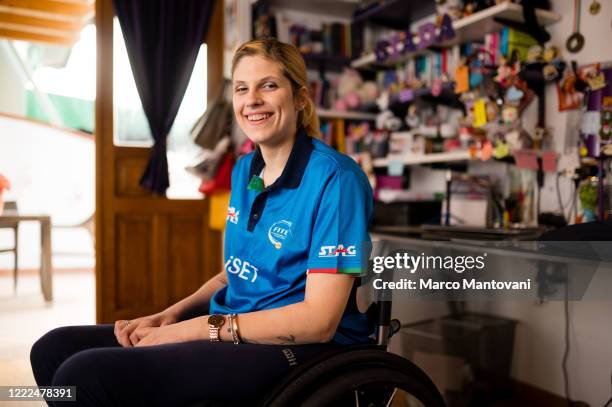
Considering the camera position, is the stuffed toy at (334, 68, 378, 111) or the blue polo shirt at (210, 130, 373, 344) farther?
the stuffed toy at (334, 68, 378, 111)

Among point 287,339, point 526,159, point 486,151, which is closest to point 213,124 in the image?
point 486,151

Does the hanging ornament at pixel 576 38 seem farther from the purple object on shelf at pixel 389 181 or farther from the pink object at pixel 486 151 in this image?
the purple object on shelf at pixel 389 181

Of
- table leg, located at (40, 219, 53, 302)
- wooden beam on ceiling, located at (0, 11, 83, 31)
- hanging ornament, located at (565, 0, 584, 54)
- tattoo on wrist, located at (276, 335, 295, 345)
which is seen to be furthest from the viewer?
table leg, located at (40, 219, 53, 302)

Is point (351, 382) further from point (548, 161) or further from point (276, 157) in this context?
point (548, 161)

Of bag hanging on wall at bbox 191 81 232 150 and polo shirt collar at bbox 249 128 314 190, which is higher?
bag hanging on wall at bbox 191 81 232 150

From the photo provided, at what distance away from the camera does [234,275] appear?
4.17 feet

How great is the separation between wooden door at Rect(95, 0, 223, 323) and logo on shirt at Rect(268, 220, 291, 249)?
242cm

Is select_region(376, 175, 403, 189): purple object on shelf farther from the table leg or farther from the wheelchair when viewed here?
the table leg

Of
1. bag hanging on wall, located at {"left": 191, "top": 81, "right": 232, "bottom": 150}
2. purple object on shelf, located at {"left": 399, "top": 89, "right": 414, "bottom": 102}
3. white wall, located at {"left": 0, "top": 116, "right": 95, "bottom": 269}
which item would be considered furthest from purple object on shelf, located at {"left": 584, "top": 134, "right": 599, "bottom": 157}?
white wall, located at {"left": 0, "top": 116, "right": 95, "bottom": 269}

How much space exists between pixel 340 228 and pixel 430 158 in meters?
1.78

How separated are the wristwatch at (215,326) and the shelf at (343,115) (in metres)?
2.35

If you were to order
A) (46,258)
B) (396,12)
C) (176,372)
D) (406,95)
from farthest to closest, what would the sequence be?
(46,258) → (396,12) → (406,95) → (176,372)

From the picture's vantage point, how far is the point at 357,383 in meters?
1.02

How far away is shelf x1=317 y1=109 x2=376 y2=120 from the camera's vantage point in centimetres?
335
